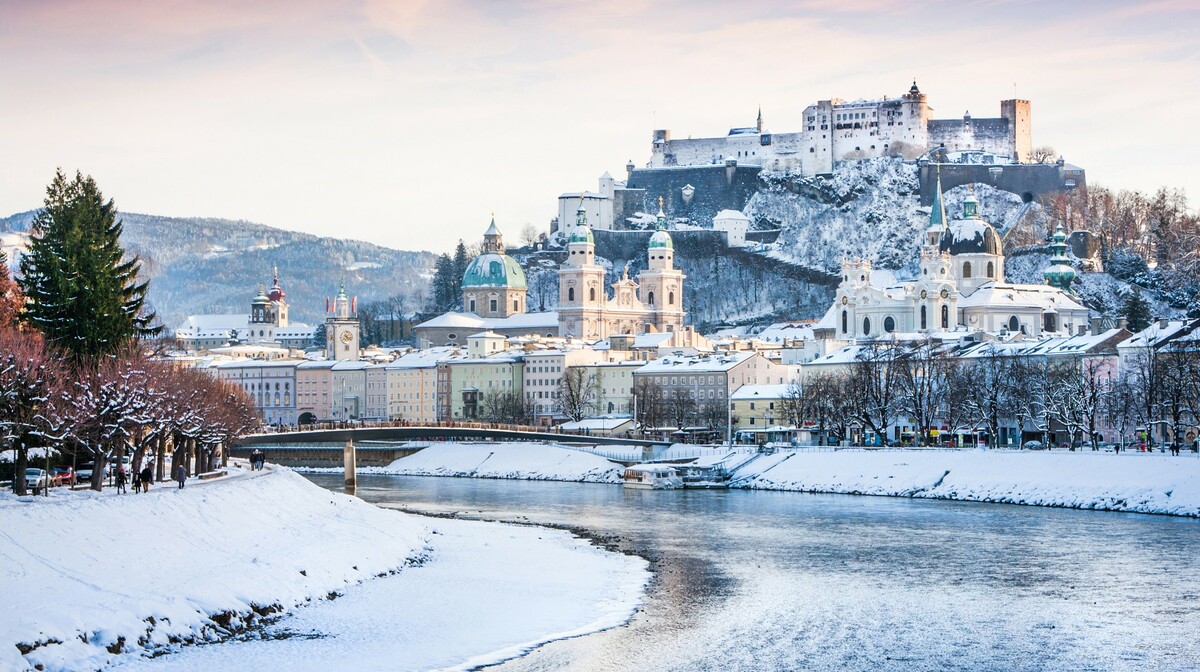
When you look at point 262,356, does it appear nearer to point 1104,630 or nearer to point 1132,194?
point 1132,194

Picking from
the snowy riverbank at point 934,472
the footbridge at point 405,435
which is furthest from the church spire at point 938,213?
the snowy riverbank at point 934,472

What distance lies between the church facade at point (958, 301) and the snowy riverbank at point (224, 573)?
3096 inches

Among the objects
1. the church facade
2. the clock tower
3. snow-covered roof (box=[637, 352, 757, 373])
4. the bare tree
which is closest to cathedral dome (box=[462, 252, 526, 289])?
the clock tower

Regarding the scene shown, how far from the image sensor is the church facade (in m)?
122

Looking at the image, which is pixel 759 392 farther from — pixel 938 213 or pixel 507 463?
pixel 938 213

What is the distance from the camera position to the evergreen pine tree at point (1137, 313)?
11881 centimetres

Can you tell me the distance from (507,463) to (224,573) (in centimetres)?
5790

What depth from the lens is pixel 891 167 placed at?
16075 cm

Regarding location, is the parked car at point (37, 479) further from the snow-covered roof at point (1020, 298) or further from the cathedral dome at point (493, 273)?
the cathedral dome at point (493, 273)

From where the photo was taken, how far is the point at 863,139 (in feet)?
536

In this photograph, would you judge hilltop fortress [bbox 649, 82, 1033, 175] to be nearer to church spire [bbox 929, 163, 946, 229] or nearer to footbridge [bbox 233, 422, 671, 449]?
church spire [bbox 929, 163, 946, 229]

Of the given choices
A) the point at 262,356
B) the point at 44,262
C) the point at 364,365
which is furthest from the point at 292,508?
the point at 262,356

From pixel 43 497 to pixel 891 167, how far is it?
433ft

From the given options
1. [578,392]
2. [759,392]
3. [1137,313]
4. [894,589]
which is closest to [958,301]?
[1137,313]
